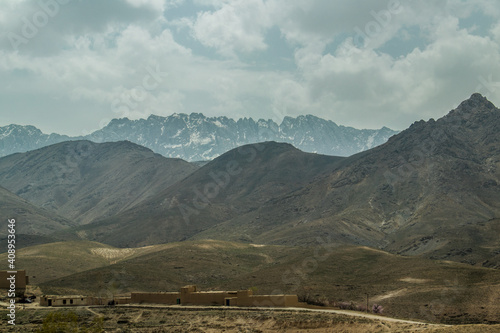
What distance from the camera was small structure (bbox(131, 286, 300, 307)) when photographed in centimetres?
6638

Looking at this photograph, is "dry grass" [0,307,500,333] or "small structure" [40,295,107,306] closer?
"dry grass" [0,307,500,333]

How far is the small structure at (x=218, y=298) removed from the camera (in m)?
66.4

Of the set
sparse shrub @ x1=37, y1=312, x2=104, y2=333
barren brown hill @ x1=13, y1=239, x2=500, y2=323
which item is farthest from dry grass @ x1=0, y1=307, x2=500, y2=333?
barren brown hill @ x1=13, y1=239, x2=500, y2=323

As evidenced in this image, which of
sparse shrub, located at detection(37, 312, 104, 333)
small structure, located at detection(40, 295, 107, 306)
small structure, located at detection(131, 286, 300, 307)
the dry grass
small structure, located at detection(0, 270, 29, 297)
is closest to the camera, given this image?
sparse shrub, located at detection(37, 312, 104, 333)

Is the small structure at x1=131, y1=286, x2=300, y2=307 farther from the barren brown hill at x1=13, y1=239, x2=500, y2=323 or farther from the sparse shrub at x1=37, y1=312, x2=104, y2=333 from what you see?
the sparse shrub at x1=37, y1=312, x2=104, y2=333

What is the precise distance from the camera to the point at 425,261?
11994 cm

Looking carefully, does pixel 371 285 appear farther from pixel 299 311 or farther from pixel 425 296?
pixel 299 311

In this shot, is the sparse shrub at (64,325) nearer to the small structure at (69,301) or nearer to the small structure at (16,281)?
the small structure at (69,301)

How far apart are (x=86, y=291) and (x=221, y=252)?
2364 inches

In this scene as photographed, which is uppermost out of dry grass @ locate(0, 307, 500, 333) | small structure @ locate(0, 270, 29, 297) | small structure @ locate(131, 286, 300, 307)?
small structure @ locate(0, 270, 29, 297)

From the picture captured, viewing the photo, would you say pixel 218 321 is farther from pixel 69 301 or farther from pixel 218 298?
pixel 69 301

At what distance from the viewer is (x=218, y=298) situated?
69.2 m

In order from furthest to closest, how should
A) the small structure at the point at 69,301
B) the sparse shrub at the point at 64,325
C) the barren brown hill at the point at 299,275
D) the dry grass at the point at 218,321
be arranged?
the barren brown hill at the point at 299,275 → the small structure at the point at 69,301 → the dry grass at the point at 218,321 → the sparse shrub at the point at 64,325

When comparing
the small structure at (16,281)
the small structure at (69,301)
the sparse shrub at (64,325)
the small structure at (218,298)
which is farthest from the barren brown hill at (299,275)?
the sparse shrub at (64,325)
